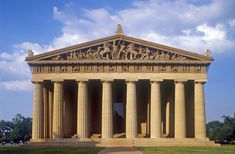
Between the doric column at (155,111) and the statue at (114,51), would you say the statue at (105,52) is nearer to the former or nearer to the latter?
the statue at (114,51)

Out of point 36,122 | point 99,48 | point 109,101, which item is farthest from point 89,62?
point 36,122

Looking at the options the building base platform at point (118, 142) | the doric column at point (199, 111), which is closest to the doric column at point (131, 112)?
the building base platform at point (118, 142)

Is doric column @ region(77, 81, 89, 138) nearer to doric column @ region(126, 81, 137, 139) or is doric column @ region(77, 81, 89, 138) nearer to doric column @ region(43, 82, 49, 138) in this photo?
doric column @ region(126, 81, 137, 139)

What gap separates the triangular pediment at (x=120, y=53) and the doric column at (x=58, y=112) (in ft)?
14.6

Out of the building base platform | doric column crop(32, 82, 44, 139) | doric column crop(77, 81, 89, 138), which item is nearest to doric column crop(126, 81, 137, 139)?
the building base platform

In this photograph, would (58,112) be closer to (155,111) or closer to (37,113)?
(37,113)

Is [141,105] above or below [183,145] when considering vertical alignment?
above

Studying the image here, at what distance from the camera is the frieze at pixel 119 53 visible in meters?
65.8

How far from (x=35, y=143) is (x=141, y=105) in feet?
73.3

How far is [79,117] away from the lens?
64.9 metres

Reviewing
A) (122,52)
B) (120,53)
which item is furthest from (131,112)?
(122,52)

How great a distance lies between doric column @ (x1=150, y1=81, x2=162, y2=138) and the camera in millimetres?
64500

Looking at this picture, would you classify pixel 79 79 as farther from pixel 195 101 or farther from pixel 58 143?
pixel 195 101

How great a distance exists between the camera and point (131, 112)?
213ft
